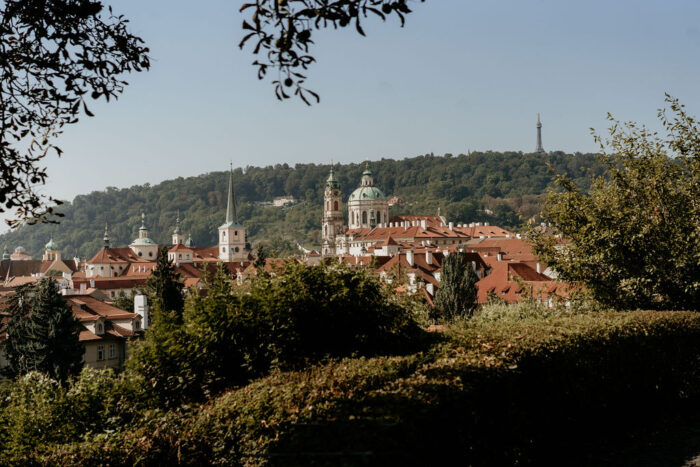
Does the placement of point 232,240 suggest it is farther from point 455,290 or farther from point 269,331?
point 269,331

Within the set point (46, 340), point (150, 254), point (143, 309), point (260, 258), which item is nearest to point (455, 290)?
point (260, 258)

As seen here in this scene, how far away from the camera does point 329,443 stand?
5379mm

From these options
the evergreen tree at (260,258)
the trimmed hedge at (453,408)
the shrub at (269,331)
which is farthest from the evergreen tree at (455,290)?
the shrub at (269,331)

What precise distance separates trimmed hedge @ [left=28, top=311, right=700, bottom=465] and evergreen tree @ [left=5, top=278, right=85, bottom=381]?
98.7 ft

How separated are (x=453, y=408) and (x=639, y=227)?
11815 mm

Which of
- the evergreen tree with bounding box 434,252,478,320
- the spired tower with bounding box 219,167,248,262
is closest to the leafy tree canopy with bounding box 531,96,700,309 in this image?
the evergreen tree with bounding box 434,252,478,320

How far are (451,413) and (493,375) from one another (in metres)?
1.33

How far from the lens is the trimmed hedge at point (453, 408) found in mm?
5754

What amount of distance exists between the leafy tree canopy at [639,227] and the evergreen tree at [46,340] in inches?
1094

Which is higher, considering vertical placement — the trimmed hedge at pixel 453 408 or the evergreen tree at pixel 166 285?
the trimmed hedge at pixel 453 408

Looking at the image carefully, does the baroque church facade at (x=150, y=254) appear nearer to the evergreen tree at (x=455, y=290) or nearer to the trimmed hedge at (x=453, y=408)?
the evergreen tree at (x=455, y=290)

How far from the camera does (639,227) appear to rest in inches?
666

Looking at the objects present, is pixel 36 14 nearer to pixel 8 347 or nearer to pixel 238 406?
pixel 238 406

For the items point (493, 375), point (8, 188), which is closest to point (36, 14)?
point (8, 188)
